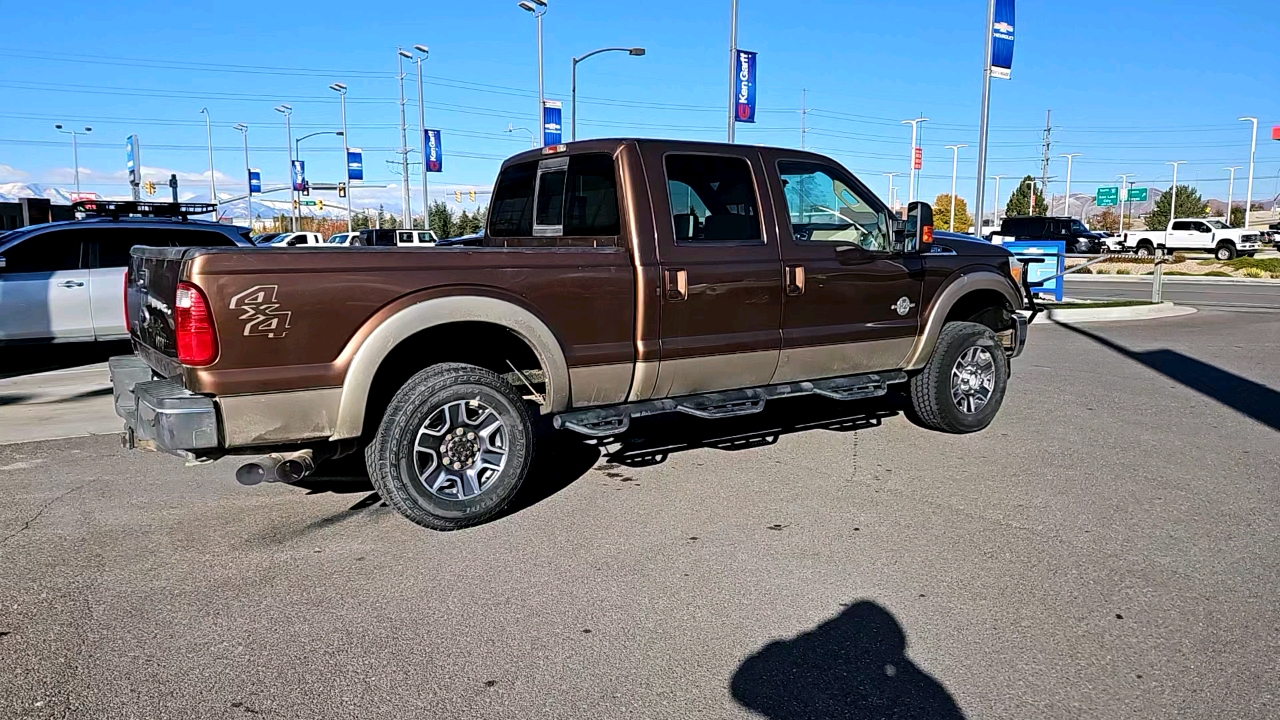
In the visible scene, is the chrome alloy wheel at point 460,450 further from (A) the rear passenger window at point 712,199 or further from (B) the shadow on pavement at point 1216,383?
(B) the shadow on pavement at point 1216,383

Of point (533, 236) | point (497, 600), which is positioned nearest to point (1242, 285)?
point (533, 236)

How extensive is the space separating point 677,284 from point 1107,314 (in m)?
13.4

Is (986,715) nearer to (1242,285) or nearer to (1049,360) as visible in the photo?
(1049,360)

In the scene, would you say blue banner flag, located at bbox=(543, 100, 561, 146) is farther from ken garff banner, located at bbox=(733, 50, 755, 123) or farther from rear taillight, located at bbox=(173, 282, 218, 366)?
rear taillight, located at bbox=(173, 282, 218, 366)

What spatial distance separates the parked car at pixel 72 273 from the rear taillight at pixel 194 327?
6.39 m

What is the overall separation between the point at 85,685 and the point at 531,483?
2.90 m

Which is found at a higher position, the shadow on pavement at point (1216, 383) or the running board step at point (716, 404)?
the running board step at point (716, 404)

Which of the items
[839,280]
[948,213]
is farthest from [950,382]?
[948,213]

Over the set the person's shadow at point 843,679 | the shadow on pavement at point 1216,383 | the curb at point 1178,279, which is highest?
the shadow on pavement at point 1216,383

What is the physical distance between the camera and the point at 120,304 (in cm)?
1068

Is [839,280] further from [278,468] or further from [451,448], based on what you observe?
[278,468]

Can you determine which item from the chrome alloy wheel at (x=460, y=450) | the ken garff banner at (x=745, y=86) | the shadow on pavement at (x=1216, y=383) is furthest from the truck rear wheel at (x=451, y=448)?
the ken garff banner at (x=745, y=86)

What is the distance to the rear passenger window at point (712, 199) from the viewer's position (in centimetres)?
570

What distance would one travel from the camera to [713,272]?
220 inches
